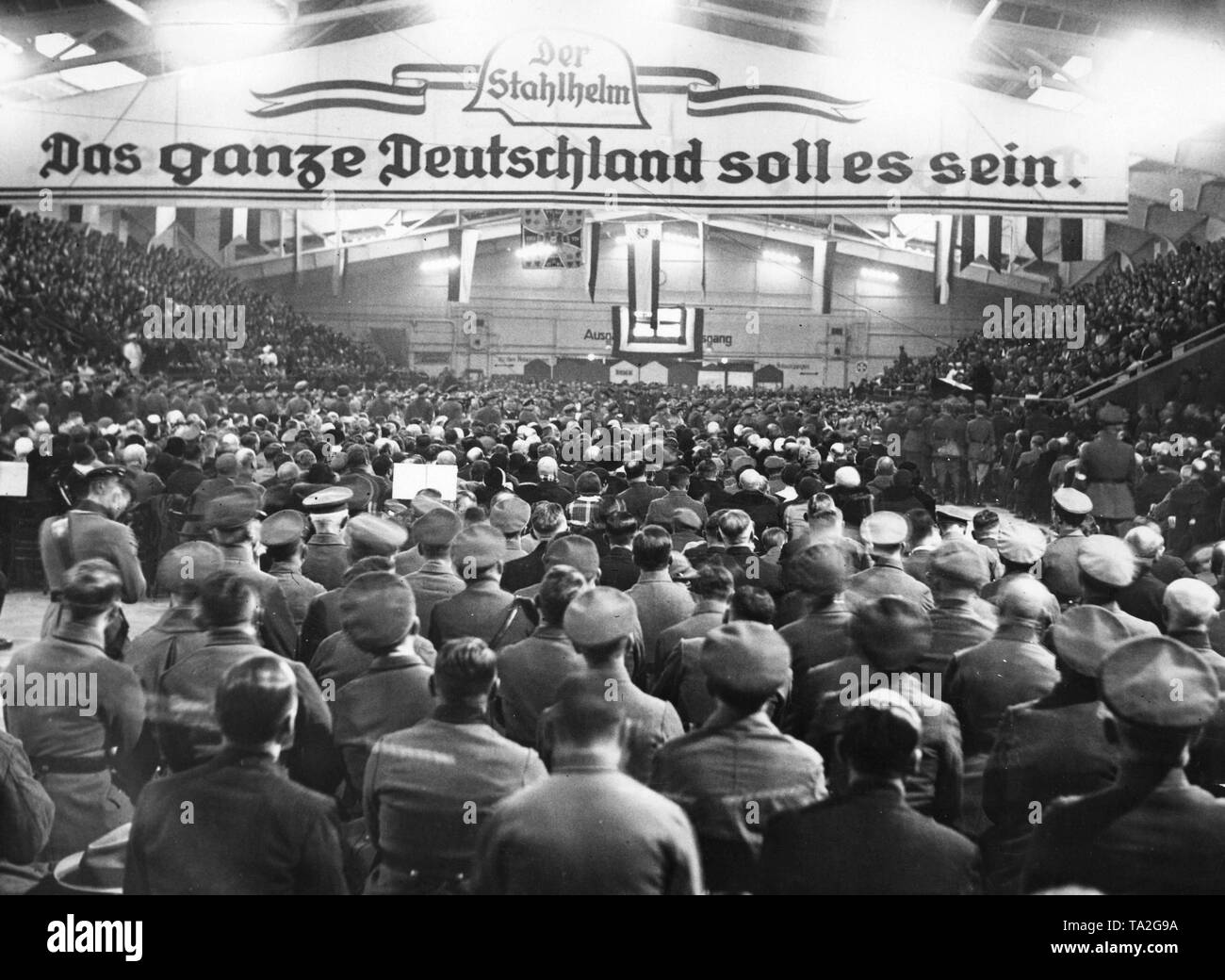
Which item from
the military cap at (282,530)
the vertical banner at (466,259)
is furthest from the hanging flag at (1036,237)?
the vertical banner at (466,259)

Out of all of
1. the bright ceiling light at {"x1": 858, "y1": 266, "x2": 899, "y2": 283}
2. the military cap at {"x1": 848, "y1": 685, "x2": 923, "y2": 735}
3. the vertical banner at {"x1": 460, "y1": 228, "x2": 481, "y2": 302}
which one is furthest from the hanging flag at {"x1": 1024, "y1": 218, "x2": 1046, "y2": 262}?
the bright ceiling light at {"x1": 858, "y1": 266, "x2": 899, "y2": 283}

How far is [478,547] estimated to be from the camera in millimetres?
4871

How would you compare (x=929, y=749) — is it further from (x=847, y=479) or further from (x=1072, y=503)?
(x=847, y=479)

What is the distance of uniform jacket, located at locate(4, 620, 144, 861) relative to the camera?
11.5 ft

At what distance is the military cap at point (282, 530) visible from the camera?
512 cm

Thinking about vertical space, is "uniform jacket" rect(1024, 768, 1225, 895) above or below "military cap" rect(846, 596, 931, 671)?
below

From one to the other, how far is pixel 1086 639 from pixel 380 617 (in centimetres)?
214

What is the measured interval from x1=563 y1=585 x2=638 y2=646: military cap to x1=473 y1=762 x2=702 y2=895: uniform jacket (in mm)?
896

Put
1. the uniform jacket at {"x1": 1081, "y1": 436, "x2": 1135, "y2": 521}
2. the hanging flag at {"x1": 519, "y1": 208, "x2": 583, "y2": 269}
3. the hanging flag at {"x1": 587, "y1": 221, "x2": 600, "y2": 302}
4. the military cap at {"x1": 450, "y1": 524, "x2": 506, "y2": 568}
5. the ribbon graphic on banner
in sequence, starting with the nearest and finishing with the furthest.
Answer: the military cap at {"x1": 450, "y1": 524, "x2": 506, "y2": 568}
the ribbon graphic on banner
the uniform jacket at {"x1": 1081, "y1": 436, "x2": 1135, "y2": 521}
the hanging flag at {"x1": 519, "y1": 208, "x2": 583, "y2": 269}
the hanging flag at {"x1": 587, "y1": 221, "x2": 600, "y2": 302}

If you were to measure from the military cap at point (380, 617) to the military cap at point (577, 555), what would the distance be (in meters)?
1.41

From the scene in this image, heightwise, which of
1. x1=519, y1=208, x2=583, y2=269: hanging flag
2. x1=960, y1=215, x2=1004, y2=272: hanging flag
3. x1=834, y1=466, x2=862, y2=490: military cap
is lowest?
x1=834, y1=466, x2=862, y2=490: military cap

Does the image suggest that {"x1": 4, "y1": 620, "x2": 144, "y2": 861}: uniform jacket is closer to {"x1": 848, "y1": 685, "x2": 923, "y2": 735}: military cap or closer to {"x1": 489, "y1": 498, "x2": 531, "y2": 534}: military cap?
{"x1": 848, "y1": 685, "x2": 923, "y2": 735}: military cap

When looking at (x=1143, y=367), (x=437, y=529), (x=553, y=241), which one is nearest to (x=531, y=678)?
(x=437, y=529)
